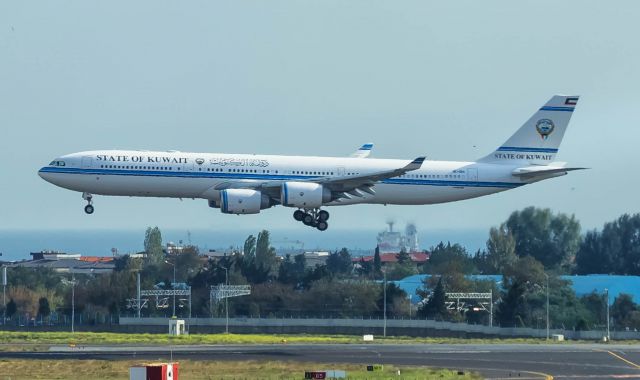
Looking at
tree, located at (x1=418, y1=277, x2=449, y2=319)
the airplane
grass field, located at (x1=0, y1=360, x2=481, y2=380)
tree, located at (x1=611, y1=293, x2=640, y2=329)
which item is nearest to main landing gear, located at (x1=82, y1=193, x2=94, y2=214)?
the airplane

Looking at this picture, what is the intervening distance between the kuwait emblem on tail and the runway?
Result: 1547 cm

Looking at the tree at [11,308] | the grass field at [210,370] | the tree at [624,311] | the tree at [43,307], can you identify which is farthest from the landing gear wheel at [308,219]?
the tree at [11,308]

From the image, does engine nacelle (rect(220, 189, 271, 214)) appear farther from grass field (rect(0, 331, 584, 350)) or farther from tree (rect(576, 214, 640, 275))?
tree (rect(576, 214, 640, 275))

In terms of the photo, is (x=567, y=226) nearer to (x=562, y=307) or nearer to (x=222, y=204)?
(x=562, y=307)

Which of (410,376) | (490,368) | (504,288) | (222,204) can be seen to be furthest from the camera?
(504,288)

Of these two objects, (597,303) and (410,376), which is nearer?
(410,376)

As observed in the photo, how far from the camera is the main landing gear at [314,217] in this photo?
94000 mm

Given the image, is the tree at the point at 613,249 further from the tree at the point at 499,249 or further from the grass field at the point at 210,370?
the grass field at the point at 210,370

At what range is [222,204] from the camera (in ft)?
292

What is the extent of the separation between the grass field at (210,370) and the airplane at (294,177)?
50.7 feet

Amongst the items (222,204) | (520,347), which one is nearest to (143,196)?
(222,204)

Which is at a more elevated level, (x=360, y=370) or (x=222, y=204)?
(x=222, y=204)

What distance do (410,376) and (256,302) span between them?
75.2m

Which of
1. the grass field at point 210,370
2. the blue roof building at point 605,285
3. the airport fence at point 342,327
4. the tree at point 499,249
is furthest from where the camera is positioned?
the tree at point 499,249
